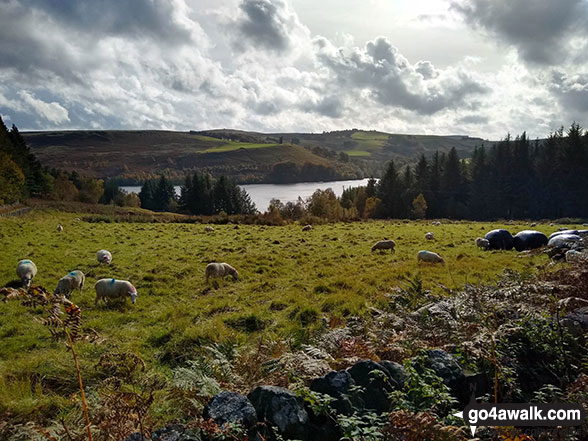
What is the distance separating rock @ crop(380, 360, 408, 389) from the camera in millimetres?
→ 4051

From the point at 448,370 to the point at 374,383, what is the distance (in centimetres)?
105

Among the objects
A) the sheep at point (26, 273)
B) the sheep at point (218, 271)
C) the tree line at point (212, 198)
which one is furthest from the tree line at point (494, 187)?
the sheep at point (26, 273)

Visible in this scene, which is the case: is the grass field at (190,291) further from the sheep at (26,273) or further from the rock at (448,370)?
the rock at (448,370)

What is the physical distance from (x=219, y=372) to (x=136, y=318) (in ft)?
20.8

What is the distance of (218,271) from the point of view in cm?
1489


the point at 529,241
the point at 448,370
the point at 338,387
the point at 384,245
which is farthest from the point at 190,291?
the point at 529,241

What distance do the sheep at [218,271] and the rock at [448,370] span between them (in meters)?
11.6

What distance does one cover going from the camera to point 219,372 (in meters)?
5.14

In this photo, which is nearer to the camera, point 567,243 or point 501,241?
point 567,243

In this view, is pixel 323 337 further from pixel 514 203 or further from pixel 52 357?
pixel 514 203

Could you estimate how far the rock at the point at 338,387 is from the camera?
362cm

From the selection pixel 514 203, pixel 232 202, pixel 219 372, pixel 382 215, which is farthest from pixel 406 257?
pixel 514 203

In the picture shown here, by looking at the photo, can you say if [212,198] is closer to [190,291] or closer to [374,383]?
[190,291]

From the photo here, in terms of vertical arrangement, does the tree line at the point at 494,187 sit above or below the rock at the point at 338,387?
above
